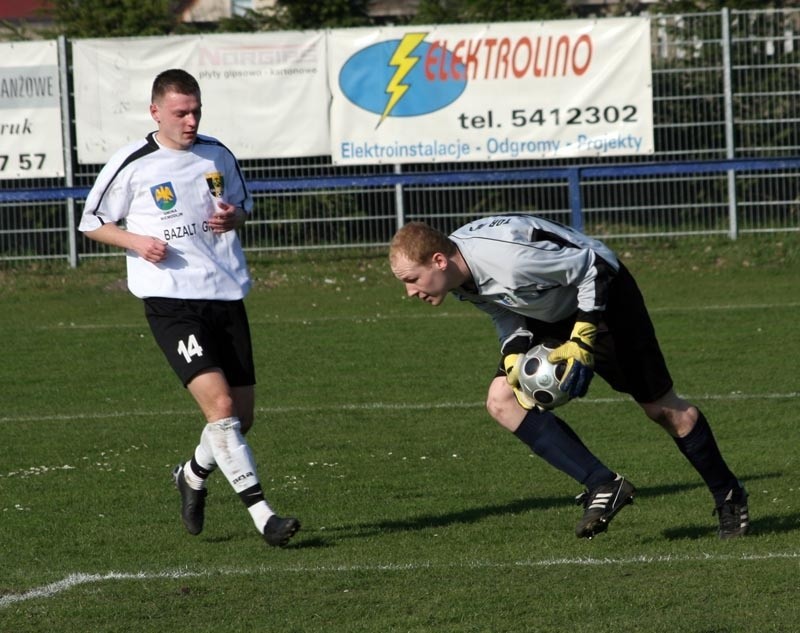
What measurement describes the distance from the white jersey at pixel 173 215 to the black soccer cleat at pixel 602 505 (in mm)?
2002

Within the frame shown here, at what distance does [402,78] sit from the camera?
19.3 meters

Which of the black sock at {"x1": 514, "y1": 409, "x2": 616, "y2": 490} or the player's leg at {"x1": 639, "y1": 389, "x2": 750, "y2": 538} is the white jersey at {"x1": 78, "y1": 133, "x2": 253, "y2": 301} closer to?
the black sock at {"x1": 514, "y1": 409, "x2": 616, "y2": 490}

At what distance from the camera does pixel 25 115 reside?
19531 mm

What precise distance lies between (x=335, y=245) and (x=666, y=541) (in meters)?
13.0

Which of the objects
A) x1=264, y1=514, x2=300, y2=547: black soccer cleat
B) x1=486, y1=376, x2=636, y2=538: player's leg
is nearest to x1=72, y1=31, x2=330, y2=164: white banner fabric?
x1=486, y1=376, x2=636, y2=538: player's leg

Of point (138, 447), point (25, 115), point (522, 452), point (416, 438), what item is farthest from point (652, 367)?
point (25, 115)

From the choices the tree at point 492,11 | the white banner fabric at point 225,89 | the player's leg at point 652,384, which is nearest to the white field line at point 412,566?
the player's leg at point 652,384

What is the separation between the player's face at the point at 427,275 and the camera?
6438mm

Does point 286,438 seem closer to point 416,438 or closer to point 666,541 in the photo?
point 416,438

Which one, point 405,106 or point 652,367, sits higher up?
point 405,106

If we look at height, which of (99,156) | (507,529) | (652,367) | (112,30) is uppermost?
(112,30)

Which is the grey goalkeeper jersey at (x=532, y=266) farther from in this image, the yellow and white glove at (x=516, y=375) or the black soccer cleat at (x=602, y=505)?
the black soccer cleat at (x=602, y=505)

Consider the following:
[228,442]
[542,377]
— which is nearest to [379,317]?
[228,442]

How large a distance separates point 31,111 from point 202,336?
13006 mm
